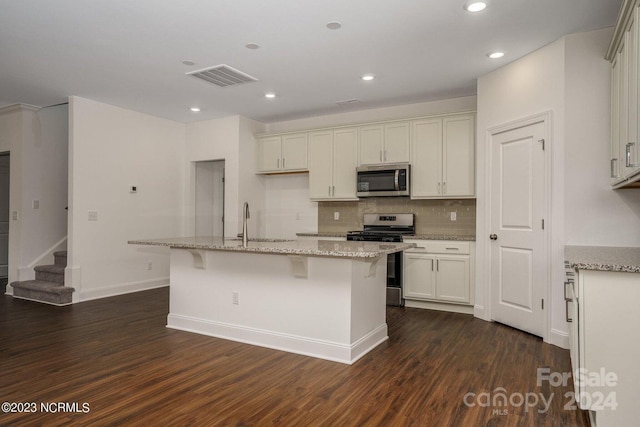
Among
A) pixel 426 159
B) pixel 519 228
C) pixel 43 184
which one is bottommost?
pixel 519 228

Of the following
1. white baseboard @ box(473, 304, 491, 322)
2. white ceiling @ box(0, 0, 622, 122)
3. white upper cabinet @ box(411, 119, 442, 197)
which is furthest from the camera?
white upper cabinet @ box(411, 119, 442, 197)

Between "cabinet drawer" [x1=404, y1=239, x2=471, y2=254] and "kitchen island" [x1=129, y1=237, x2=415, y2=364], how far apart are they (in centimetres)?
135

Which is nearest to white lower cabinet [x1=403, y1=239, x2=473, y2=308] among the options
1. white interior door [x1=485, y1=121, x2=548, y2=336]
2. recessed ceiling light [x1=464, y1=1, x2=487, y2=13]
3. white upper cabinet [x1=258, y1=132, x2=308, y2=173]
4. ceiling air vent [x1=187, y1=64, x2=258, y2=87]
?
white interior door [x1=485, y1=121, x2=548, y2=336]

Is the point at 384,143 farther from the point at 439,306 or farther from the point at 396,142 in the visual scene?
the point at 439,306

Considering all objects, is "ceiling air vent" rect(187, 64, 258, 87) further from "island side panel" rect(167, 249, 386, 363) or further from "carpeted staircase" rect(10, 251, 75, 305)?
"carpeted staircase" rect(10, 251, 75, 305)

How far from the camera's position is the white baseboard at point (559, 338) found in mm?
3387

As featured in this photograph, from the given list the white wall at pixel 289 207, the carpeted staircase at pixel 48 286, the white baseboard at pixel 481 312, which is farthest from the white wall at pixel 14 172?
the white baseboard at pixel 481 312

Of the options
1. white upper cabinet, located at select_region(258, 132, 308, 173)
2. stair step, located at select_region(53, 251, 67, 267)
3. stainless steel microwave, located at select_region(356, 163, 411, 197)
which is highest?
white upper cabinet, located at select_region(258, 132, 308, 173)

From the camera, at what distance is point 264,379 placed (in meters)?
2.77

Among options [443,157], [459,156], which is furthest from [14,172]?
[459,156]

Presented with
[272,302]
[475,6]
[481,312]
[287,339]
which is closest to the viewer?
[475,6]

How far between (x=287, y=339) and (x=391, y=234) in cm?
221

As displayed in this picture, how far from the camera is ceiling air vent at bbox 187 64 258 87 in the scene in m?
4.17

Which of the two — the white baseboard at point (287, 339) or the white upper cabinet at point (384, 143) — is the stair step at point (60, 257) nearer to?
the white baseboard at point (287, 339)
